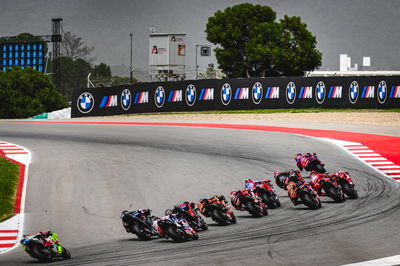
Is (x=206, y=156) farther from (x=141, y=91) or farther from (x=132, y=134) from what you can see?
(x=141, y=91)

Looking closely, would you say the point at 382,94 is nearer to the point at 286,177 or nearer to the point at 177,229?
the point at 286,177

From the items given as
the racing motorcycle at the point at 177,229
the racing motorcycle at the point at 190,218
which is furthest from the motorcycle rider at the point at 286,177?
the racing motorcycle at the point at 177,229

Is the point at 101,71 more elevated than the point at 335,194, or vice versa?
the point at 101,71

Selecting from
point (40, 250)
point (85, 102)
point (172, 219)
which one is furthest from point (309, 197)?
point (85, 102)

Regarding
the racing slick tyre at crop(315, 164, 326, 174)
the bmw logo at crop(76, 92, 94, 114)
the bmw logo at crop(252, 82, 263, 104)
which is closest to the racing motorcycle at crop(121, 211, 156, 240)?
the racing slick tyre at crop(315, 164, 326, 174)

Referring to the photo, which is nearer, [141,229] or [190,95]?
[141,229]

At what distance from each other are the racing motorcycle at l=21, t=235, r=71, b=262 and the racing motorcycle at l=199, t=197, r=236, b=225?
271 cm

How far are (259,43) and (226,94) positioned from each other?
4361 centimetres

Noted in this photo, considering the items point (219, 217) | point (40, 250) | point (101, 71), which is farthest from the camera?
point (101, 71)

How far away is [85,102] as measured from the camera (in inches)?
1293

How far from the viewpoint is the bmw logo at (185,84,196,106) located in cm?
3406

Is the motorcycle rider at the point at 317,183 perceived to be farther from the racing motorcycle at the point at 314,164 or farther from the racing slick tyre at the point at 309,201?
the racing motorcycle at the point at 314,164

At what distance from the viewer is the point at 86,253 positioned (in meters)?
7.87

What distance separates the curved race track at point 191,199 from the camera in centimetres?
761
